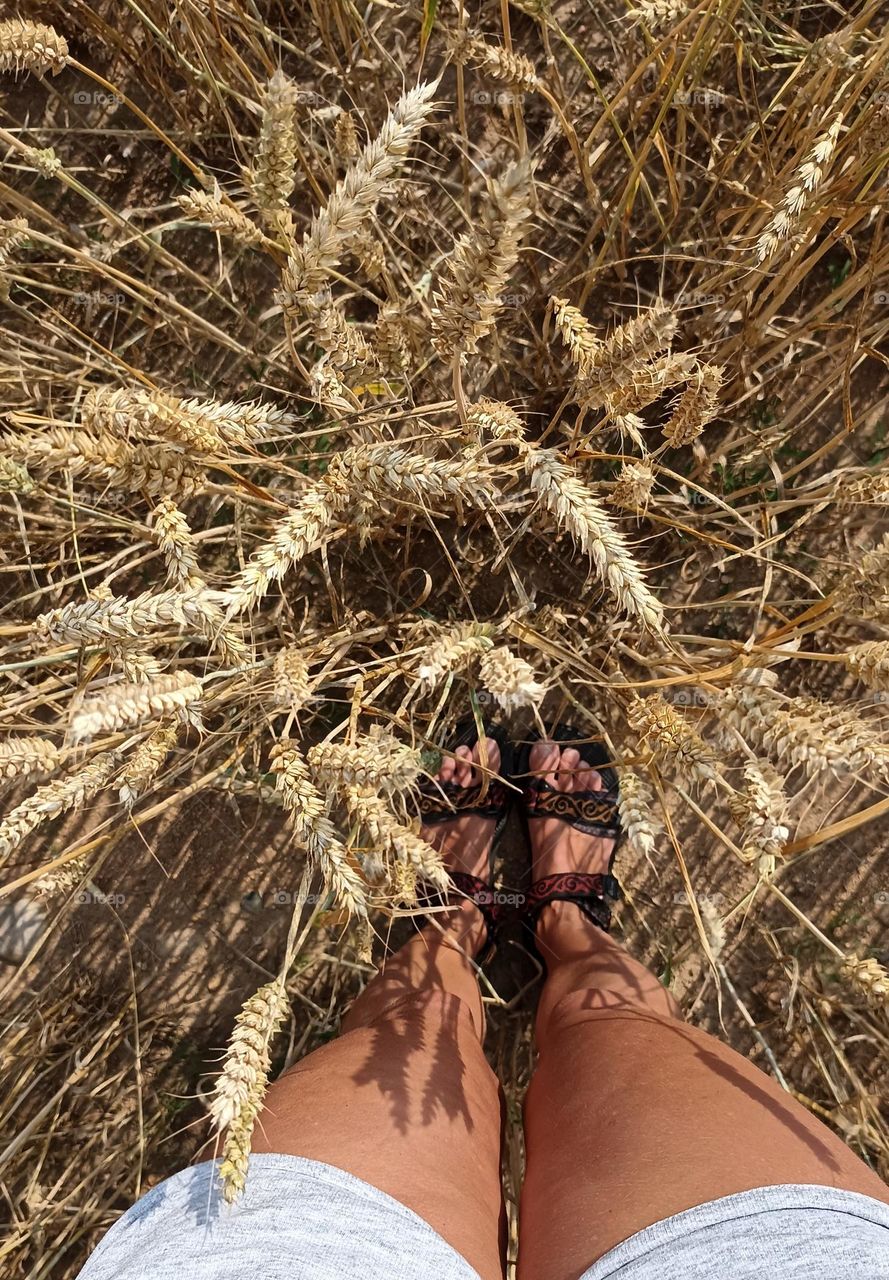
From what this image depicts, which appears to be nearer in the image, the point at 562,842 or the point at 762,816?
the point at 762,816

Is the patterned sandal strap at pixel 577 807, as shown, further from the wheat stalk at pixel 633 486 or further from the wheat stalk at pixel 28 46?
the wheat stalk at pixel 28 46

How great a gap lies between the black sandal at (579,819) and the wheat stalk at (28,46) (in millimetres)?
1755

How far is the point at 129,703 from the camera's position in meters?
0.81

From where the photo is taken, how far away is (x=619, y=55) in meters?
1.92

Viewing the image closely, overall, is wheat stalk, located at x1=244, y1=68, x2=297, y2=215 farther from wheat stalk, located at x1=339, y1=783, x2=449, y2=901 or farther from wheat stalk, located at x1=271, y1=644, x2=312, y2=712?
wheat stalk, located at x1=339, y1=783, x2=449, y2=901

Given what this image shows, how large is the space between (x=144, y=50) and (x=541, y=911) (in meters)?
2.48

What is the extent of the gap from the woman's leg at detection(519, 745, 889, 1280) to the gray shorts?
38 millimetres

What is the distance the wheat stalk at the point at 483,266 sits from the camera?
711mm

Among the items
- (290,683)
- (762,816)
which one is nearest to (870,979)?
(762,816)

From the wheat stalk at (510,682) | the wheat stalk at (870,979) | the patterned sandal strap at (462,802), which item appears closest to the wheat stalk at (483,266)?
the wheat stalk at (510,682)

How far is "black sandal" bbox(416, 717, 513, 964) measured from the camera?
2.15 meters

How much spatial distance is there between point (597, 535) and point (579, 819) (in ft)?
4.93

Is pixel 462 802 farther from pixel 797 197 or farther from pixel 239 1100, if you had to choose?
pixel 797 197

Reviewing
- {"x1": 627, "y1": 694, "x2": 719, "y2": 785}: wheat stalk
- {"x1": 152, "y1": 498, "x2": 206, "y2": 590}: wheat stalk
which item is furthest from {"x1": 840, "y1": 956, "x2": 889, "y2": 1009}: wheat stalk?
{"x1": 152, "y1": 498, "x2": 206, "y2": 590}: wheat stalk
